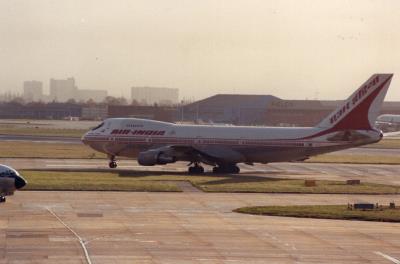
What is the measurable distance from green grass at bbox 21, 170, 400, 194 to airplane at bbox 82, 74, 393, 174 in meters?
2.88

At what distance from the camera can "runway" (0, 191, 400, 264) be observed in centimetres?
3319

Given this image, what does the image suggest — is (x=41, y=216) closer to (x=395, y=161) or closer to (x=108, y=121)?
(x=108, y=121)

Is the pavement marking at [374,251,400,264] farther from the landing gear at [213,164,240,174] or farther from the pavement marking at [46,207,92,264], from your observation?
the landing gear at [213,164,240,174]

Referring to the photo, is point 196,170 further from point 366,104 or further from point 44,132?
point 44,132

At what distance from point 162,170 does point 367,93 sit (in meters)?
20.1

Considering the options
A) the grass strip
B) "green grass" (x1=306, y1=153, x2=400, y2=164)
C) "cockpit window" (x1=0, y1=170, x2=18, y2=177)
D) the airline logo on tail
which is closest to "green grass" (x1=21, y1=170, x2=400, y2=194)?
"cockpit window" (x1=0, y1=170, x2=18, y2=177)

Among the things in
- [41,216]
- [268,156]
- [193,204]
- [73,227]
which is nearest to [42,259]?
[73,227]

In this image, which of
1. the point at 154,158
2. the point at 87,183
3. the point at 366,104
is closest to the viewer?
the point at 87,183

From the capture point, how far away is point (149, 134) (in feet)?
Answer: 257

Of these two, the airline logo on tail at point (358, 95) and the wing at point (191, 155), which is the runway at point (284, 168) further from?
the airline logo on tail at point (358, 95)

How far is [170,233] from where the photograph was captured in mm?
38906

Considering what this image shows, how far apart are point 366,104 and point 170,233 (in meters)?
39.4

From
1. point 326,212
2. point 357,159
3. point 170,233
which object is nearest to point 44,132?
point 357,159

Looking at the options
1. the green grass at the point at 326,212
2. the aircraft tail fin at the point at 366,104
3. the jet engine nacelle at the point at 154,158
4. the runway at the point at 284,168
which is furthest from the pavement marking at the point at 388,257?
the jet engine nacelle at the point at 154,158
